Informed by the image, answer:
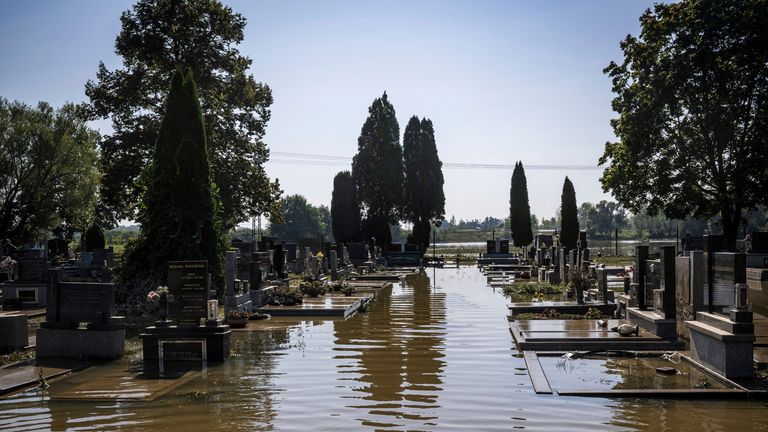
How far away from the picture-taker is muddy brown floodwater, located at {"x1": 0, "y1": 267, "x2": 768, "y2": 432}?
9828mm

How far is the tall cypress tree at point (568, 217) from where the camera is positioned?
211 feet

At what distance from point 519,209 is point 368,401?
207 feet

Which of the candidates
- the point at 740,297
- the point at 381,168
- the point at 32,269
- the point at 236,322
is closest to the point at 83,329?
the point at 236,322

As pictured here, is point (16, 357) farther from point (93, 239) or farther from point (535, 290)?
point (93, 239)

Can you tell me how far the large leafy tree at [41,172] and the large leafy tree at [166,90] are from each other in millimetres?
17643

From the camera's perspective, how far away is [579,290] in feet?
76.7

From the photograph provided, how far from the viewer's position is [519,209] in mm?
72625

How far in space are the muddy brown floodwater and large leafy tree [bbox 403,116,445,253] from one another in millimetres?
52470

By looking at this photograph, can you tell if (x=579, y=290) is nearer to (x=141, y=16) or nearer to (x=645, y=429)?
(x=645, y=429)

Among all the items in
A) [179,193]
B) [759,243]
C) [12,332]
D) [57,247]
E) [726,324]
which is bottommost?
[12,332]

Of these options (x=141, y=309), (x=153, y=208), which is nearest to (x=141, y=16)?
(x=153, y=208)

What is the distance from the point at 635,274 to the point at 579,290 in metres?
5.53

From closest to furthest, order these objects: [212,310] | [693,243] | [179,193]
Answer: [212,310] → [179,193] → [693,243]

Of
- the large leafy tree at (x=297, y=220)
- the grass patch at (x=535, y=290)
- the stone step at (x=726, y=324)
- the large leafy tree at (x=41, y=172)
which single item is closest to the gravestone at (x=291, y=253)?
the large leafy tree at (x=41, y=172)
